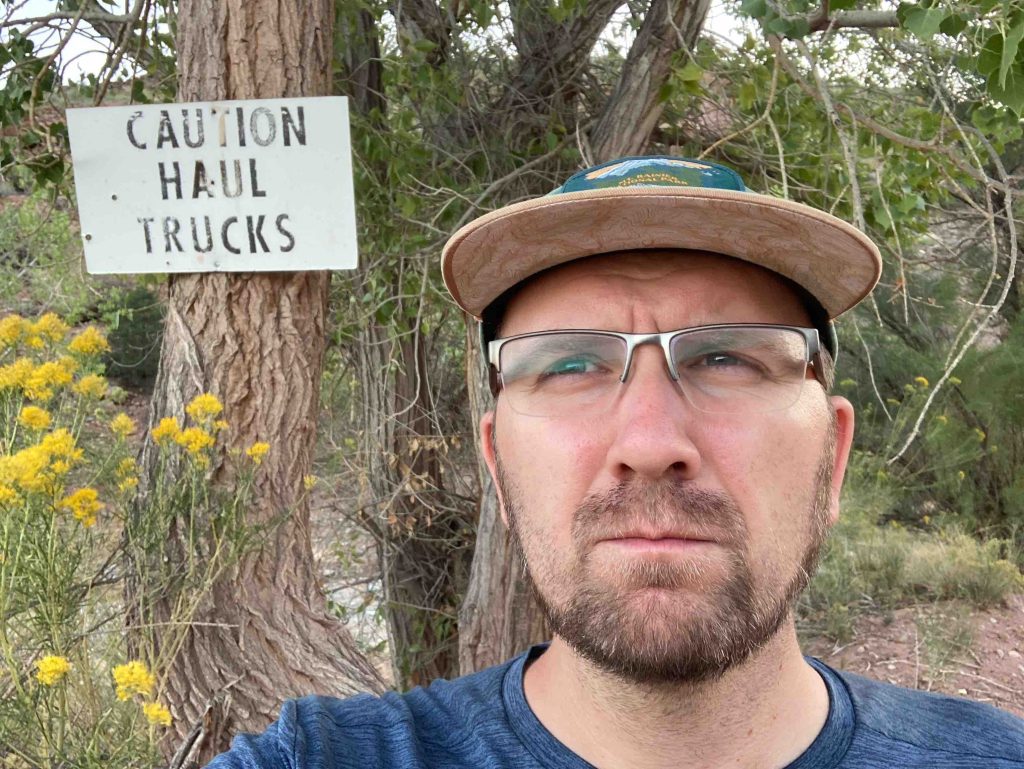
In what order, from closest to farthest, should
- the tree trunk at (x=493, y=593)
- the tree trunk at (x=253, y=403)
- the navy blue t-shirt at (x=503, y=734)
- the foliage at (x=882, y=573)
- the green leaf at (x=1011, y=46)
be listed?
1. the navy blue t-shirt at (x=503, y=734)
2. the green leaf at (x=1011, y=46)
3. the tree trunk at (x=253, y=403)
4. the tree trunk at (x=493, y=593)
5. the foliage at (x=882, y=573)

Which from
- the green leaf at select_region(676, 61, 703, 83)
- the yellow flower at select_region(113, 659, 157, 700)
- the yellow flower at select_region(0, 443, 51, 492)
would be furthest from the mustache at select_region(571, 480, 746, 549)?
the green leaf at select_region(676, 61, 703, 83)

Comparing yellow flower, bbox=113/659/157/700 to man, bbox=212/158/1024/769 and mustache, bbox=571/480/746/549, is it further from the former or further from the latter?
mustache, bbox=571/480/746/549

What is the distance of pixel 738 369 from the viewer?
1205 mm

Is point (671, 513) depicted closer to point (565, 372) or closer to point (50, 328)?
point (565, 372)

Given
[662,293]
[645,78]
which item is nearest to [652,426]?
[662,293]

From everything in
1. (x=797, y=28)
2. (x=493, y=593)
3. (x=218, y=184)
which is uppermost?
(x=797, y=28)

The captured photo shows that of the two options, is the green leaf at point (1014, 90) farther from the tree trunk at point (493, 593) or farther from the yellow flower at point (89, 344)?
the tree trunk at point (493, 593)

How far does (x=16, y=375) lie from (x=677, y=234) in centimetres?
119

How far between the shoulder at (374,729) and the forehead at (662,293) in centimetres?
60

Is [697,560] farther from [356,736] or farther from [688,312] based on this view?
[356,736]

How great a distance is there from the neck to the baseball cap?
539 millimetres

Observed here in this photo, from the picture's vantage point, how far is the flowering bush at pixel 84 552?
4.55 ft

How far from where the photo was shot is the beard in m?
1.09

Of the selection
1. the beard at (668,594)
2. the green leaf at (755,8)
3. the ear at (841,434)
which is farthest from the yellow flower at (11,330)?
the green leaf at (755,8)
